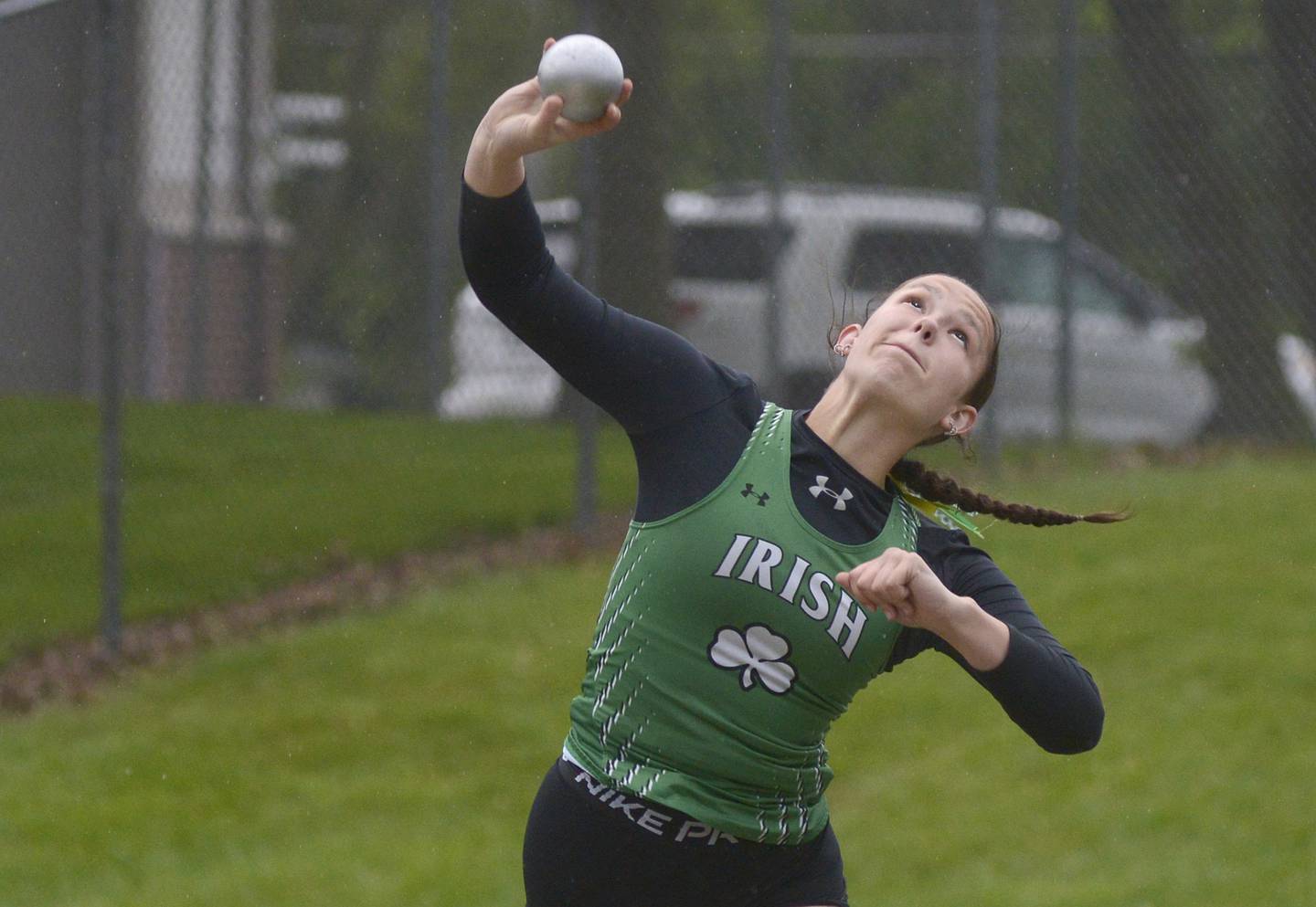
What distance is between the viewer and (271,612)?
786 centimetres

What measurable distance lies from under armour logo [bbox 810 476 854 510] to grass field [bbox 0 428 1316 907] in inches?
122

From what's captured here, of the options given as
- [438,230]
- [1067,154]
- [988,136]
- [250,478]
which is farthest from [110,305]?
[1067,154]

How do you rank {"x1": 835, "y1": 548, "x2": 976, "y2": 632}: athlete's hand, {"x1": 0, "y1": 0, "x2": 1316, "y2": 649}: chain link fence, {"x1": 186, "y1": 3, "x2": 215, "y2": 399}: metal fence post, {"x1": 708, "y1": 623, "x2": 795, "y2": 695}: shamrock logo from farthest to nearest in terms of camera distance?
{"x1": 186, "y1": 3, "x2": 215, "y2": 399}: metal fence post
{"x1": 0, "y1": 0, "x2": 1316, "y2": 649}: chain link fence
{"x1": 708, "y1": 623, "x2": 795, "y2": 695}: shamrock logo
{"x1": 835, "y1": 548, "x2": 976, "y2": 632}: athlete's hand

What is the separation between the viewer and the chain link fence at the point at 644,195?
771cm

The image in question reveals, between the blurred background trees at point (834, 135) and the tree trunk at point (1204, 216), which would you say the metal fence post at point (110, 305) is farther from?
the tree trunk at point (1204, 216)

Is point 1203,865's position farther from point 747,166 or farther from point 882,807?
point 747,166

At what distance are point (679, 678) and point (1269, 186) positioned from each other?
556 centimetres

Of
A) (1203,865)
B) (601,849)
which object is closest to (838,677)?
(601,849)

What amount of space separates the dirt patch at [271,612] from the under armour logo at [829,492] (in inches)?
206

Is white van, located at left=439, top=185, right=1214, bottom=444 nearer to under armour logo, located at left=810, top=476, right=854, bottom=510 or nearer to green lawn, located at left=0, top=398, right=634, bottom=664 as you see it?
green lawn, located at left=0, top=398, right=634, bottom=664

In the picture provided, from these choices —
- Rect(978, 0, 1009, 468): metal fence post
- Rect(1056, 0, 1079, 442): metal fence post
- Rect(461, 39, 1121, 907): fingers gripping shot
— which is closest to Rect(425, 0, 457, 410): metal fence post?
Rect(978, 0, 1009, 468): metal fence post

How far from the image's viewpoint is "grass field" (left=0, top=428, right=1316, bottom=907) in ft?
18.9

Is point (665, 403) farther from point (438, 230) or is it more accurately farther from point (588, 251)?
point (438, 230)

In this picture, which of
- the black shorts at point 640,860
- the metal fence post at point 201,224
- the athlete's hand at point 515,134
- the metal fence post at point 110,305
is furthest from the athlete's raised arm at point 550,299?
the metal fence post at point 201,224
